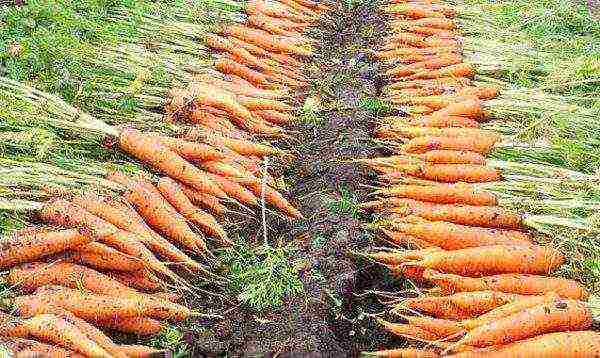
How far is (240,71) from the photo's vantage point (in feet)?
15.0

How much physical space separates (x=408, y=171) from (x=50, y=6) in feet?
8.40

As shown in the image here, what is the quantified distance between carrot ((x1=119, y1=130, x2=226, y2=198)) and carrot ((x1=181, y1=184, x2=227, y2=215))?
0.12ft

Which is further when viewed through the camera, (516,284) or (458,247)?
(458,247)

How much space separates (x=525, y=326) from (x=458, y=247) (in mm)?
702

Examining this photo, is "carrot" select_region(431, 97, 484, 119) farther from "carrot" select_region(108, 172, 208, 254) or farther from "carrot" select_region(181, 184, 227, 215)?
"carrot" select_region(108, 172, 208, 254)

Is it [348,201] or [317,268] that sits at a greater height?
[348,201]

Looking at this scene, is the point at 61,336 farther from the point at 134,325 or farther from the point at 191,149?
the point at 191,149

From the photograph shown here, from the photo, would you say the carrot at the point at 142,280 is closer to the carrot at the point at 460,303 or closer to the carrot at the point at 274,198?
the carrot at the point at 274,198

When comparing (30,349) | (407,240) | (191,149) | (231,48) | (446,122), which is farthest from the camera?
(231,48)

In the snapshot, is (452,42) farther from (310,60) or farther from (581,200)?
(581,200)

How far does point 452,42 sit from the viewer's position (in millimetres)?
5062

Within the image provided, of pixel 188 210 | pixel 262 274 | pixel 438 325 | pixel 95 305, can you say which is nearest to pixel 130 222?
pixel 188 210

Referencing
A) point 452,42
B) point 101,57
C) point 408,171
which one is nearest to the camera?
point 408,171

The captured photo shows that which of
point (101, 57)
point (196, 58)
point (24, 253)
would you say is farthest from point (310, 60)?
point (24, 253)
